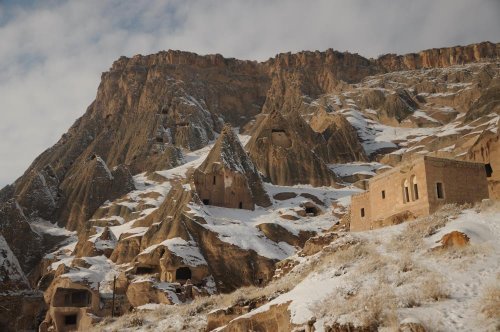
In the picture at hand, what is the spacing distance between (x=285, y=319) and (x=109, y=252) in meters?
50.3

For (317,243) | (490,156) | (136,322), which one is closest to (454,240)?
(317,243)

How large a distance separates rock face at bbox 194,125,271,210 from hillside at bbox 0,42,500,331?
0.22 metres

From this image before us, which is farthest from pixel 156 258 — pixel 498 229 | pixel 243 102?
pixel 243 102

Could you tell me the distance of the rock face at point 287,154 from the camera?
303 ft

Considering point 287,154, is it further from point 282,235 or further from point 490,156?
point 490,156

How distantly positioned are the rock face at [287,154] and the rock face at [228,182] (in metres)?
12.7

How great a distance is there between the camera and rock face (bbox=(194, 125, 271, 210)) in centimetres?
7369

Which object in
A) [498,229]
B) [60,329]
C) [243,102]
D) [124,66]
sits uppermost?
[124,66]

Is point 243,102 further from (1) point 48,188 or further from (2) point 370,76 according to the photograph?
(1) point 48,188

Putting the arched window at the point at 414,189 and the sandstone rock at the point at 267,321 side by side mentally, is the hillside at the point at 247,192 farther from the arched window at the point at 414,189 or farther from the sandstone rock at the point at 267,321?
the arched window at the point at 414,189

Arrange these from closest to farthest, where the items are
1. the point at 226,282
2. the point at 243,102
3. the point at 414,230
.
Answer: the point at 414,230 < the point at 226,282 < the point at 243,102

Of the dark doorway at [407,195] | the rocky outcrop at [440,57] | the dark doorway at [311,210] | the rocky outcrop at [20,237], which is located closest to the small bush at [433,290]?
the dark doorway at [407,195]

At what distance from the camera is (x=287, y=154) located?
96.4m

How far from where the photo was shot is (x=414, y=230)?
92.6 ft
